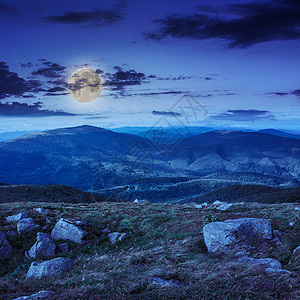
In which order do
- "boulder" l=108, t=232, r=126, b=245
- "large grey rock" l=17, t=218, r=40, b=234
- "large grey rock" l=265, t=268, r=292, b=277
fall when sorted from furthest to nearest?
"large grey rock" l=17, t=218, r=40, b=234
"boulder" l=108, t=232, r=126, b=245
"large grey rock" l=265, t=268, r=292, b=277

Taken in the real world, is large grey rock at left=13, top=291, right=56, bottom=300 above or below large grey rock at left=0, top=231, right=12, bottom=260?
above

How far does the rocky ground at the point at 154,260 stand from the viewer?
5.68 metres

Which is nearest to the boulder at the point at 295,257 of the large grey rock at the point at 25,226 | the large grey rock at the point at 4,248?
the large grey rock at the point at 4,248

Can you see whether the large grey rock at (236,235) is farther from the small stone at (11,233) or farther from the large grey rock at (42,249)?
the small stone at (11,233)

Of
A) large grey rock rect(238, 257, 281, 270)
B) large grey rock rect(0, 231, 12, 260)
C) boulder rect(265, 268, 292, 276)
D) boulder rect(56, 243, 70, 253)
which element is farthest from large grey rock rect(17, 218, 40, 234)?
boulder rect(265, 268, 292, 276)

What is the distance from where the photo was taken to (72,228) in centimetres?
1212

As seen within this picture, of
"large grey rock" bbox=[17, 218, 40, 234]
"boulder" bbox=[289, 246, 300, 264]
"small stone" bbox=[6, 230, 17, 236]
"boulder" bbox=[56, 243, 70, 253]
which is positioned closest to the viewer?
"boulder" bbox=[289, 246, 300, 264]

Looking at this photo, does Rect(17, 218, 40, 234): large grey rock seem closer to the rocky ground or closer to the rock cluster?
the rocky ground

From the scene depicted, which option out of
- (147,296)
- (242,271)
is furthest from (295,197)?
(147,296)

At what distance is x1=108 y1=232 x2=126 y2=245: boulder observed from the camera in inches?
462

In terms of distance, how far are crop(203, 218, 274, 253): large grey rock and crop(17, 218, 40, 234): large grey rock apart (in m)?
10.8

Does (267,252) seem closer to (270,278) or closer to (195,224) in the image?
(270,278)

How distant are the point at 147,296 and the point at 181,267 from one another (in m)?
2.11

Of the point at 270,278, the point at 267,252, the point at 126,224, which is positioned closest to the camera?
the point at 270,278
